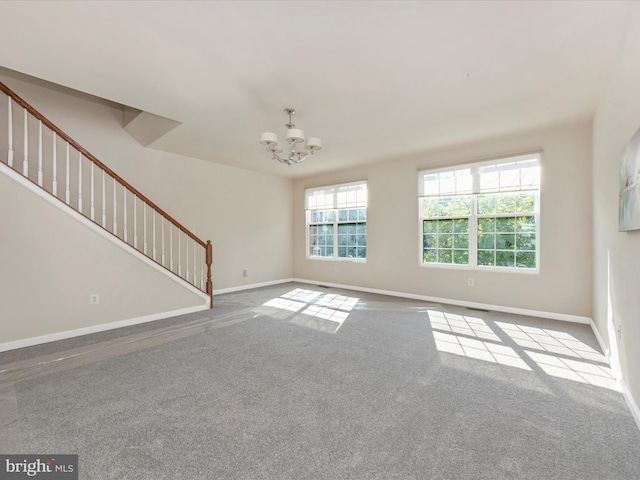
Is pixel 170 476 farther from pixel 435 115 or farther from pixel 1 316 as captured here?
pixel 435 115

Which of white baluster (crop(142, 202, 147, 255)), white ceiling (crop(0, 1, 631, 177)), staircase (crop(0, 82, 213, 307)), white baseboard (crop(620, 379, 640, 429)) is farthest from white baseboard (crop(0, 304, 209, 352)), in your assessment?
white baseboard (crop(620, 379, 640, 429))

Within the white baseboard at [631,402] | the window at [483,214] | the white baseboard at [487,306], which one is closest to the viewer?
the white baseboard at [631,402]

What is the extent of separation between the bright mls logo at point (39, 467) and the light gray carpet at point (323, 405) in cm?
5

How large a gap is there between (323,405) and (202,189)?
4.91 metres

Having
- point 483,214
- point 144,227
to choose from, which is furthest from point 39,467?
point 483,214

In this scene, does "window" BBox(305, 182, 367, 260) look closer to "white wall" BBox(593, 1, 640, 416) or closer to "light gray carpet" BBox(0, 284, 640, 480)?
"light gray carpet" BBox(0, 284, 640, 480)

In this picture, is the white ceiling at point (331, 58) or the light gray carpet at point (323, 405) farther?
the white ceiling at point (331, 58)

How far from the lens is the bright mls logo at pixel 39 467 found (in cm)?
147

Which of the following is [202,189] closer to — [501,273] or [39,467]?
[39,467]

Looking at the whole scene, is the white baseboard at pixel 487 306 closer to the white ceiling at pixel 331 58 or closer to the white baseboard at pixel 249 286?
the white baseboard at pixel 249 286

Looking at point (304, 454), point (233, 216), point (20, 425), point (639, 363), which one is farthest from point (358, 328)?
point (233, 216)

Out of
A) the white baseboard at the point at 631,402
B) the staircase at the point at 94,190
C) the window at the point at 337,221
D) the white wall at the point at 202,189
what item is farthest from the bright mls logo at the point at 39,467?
the window at the point at 337,221

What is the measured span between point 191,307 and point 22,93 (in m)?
3.85

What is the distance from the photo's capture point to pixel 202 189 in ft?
18.8
